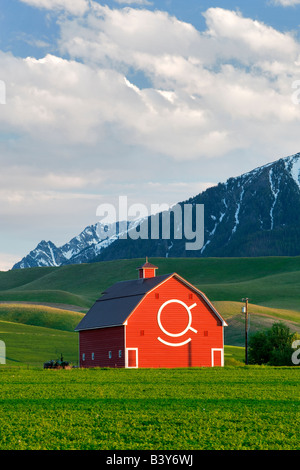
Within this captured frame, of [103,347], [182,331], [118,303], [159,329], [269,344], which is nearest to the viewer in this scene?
[159,329]

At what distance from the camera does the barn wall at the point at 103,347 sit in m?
68.6

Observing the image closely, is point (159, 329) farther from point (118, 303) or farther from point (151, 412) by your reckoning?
point (151, 412)

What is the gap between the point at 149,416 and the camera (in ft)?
81.6

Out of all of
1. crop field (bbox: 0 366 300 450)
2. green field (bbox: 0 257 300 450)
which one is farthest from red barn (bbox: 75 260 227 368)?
crop field (bbox: 0 366 300 450)

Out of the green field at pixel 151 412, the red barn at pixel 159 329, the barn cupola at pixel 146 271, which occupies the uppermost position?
the barn cupola at pixel 146 271

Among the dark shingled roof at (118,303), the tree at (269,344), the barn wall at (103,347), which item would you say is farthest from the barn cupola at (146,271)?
the tree at (269,344)

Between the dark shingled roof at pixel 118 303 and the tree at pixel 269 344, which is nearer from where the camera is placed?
the dark shingled roof at pixel 118 303

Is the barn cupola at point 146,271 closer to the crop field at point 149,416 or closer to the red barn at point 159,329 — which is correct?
the red barn at point 159,329

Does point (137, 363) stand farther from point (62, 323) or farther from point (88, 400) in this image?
point (62, 323)

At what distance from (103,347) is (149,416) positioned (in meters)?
47.3

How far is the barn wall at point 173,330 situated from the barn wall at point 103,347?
1425 mm

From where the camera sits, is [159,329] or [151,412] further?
[159,329]

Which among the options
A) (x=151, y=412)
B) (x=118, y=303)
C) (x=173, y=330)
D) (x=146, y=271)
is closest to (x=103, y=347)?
(x=118, y=303)
